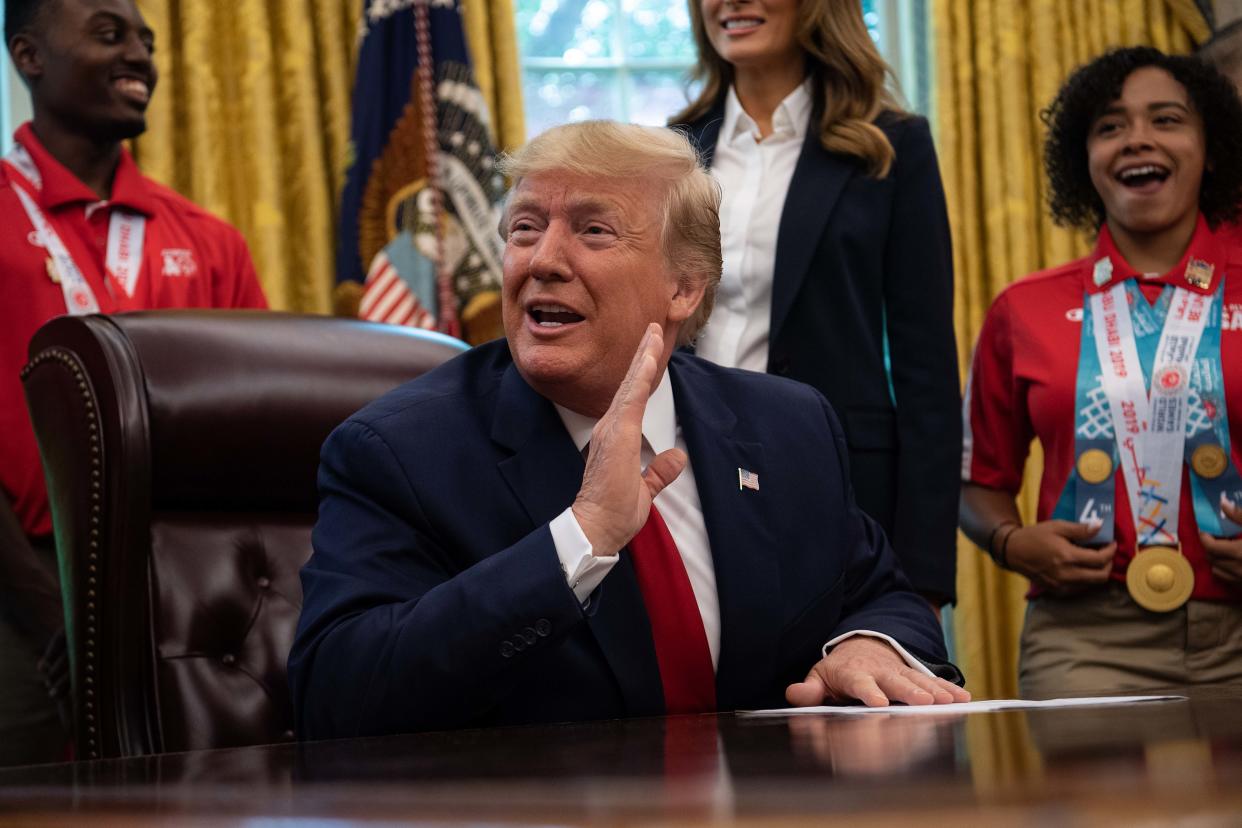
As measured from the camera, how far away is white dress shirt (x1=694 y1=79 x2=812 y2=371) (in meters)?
2.46

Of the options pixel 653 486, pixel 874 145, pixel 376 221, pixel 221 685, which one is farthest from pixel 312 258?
pixel 653 486

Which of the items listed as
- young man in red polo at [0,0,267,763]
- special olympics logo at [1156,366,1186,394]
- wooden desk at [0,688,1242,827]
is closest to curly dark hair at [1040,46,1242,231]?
special olympics logo at [1156,366,1186,394]

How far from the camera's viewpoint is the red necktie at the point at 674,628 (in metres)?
1.57

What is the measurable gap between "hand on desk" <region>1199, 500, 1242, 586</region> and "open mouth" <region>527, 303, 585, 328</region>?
1.41 metres

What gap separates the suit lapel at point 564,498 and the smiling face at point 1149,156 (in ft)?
5.31

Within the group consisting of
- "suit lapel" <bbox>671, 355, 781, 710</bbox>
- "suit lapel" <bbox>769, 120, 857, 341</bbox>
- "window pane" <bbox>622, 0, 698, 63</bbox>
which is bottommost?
"suit lapel" <bbox>671, 355, 781, 710</bbox>

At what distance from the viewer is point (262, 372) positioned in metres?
1.94

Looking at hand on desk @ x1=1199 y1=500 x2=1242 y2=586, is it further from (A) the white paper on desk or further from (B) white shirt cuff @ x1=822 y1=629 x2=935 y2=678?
(A) the white paper on desk

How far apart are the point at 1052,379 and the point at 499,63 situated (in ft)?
6.51

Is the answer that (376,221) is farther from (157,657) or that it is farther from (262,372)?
Answer: (157,657)

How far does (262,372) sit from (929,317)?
3.64ft

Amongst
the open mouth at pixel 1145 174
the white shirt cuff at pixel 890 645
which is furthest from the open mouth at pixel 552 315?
the open mouth at pixel 1145 174

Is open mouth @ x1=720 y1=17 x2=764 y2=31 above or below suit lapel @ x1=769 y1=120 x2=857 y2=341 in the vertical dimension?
above

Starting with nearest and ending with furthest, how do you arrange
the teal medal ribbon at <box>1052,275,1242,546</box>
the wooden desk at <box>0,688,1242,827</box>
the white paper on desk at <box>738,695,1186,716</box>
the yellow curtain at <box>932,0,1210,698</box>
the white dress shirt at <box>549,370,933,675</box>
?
1. the wooden desk at <box>0,688,1242,827</box>
2. the white paper on desk at <box>738,695,1186,716</box>
3. the white dress shirt at <box>549,370,933,675</box>
4. the teal medal ribbon at <box>1052,275,1242,546</box>
5. the yellow curtain at <box>932,0,1210,698</box>
